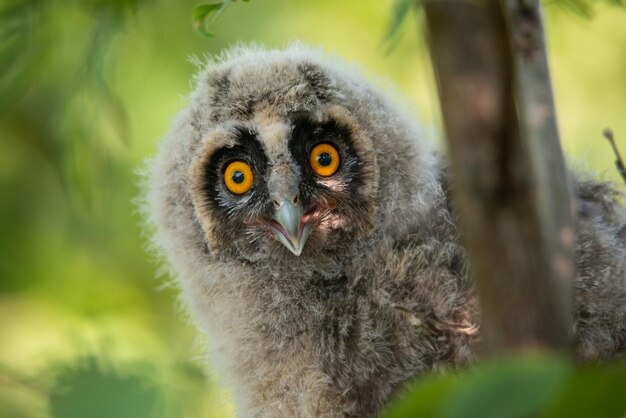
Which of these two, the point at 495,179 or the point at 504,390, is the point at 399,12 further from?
the point at 504,390

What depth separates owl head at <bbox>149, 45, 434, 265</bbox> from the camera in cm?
296

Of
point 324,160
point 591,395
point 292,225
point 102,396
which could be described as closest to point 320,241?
point 292,225

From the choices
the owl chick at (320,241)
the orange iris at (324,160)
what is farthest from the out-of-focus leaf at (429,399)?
the orange iris at (324,160)

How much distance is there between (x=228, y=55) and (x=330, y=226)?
3.13 feet

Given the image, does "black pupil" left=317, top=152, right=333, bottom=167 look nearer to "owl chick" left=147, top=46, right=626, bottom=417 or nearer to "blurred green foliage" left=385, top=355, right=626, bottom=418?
"owl chick" left=147, top=46, right=626, bottom=417

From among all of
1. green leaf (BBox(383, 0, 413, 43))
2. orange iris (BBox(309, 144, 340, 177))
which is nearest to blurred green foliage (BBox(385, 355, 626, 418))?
green leaf (BBox(383, 0, 413, 43))

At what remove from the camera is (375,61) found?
16.9 feet

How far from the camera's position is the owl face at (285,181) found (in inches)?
116

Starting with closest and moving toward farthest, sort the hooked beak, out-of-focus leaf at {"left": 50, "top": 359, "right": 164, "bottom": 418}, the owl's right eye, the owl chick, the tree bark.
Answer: the tree bark → out-of-focus leaf at {"left": 50, "top": 359, "right": 164, "bottom": 418} → the owl chick → the hooked beak → the owl's right eye

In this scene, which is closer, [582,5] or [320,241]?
[582,5]

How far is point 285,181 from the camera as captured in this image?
2.88 meters

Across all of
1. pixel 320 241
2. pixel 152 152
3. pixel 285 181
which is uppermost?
pixel 152 152

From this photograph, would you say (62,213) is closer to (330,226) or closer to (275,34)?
(275,34)

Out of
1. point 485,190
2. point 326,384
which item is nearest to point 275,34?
point 326,384
